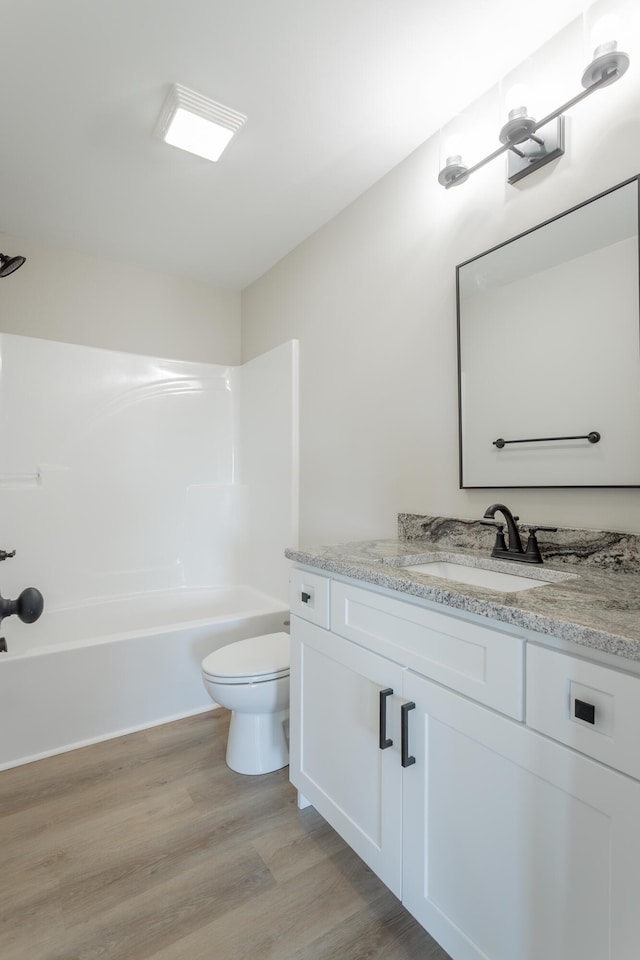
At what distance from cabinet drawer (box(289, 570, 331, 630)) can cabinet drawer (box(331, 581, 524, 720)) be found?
6cm

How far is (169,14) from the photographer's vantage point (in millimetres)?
1362

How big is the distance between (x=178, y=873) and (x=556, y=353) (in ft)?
6.21

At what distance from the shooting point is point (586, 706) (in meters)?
0.74

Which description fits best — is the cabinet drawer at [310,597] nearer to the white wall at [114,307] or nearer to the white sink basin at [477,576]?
the white sink basin at [477,576]

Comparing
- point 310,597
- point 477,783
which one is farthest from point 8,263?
point 477,783

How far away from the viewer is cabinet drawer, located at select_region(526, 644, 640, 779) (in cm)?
69

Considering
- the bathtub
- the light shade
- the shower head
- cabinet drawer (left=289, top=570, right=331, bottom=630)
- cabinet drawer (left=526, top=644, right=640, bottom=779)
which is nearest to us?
cabinet drawer (left=526, top=644, right=640, bottom=779)

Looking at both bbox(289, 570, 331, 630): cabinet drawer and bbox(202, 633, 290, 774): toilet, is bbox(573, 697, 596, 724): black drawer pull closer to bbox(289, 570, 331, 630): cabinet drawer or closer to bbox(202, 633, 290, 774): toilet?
bbox(289, 570, 331, 630): cabinet drawer

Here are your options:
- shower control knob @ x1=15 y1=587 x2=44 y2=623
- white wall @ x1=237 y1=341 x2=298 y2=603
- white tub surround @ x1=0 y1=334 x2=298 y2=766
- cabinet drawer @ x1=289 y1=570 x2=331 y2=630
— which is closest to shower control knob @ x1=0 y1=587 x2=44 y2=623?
shower control knob @ x1=15 y1=587 x2=44 y2=623

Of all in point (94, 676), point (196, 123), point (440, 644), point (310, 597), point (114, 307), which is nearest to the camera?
point (440, 644)

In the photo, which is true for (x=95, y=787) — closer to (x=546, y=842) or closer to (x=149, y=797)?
(x=149, y=797)

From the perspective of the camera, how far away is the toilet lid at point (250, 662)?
177cm

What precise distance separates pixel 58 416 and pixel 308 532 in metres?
1.60

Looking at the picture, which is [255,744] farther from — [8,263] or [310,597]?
[8,263]
